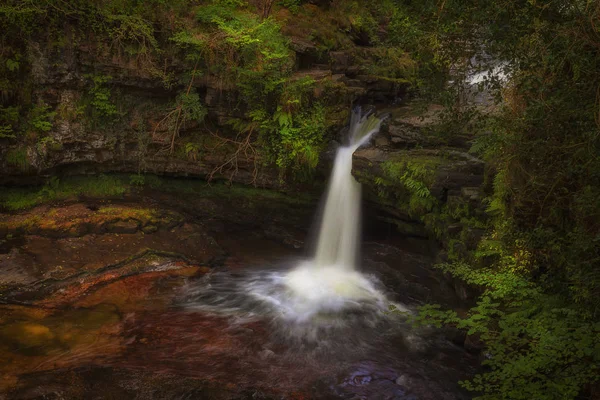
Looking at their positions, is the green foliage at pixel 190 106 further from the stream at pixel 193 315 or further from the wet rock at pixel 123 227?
the wet rock at pixel 123 227

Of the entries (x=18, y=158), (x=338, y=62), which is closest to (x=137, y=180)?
(x=18, y=158)

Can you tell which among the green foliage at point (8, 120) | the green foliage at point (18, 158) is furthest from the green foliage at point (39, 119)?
the green foliage at point (18, 158)

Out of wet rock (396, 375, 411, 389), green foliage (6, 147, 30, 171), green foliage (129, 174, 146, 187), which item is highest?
green foliage (6, 147, 30, 171)

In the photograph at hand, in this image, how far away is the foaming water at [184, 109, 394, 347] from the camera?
830 cm

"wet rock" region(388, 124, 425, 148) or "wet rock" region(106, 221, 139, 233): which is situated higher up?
"wet rock" region(388, 124, 425, 148)

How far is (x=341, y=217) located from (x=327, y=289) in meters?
2.07

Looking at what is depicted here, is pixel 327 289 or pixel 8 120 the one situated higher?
pixel 8 120

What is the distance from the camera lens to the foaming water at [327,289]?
27.2ft

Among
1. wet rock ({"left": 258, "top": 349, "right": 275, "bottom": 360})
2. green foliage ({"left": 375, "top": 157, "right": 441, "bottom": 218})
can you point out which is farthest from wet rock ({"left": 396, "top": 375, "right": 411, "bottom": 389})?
green foliage ({"left": 375, "top": 157, "right": 441, "bottom": 218})

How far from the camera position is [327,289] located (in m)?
9.94

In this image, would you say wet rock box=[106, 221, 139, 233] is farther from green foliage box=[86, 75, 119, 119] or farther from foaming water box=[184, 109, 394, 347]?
green foliage box=[86, 75, 119, 119]

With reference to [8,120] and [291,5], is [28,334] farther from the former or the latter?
[291,5]

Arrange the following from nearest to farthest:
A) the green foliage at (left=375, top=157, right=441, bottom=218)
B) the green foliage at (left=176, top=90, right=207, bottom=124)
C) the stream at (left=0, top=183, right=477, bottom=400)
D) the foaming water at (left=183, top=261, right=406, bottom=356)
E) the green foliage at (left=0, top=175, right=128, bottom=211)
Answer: the stream at (left=0, top=183, right=477, bottom=400) < the foaming water at (left=183, top=261, right=406, bottom=356) < the green foliage at (left=375, top=157, right=441, bottom=218) < the green foliage at (left=0, top=175, right=128, bottom=211) < the green foliage at (left=176, top=90, right=207, bottom=124)

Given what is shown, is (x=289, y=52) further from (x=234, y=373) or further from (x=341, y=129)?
(x=234, y=373)
